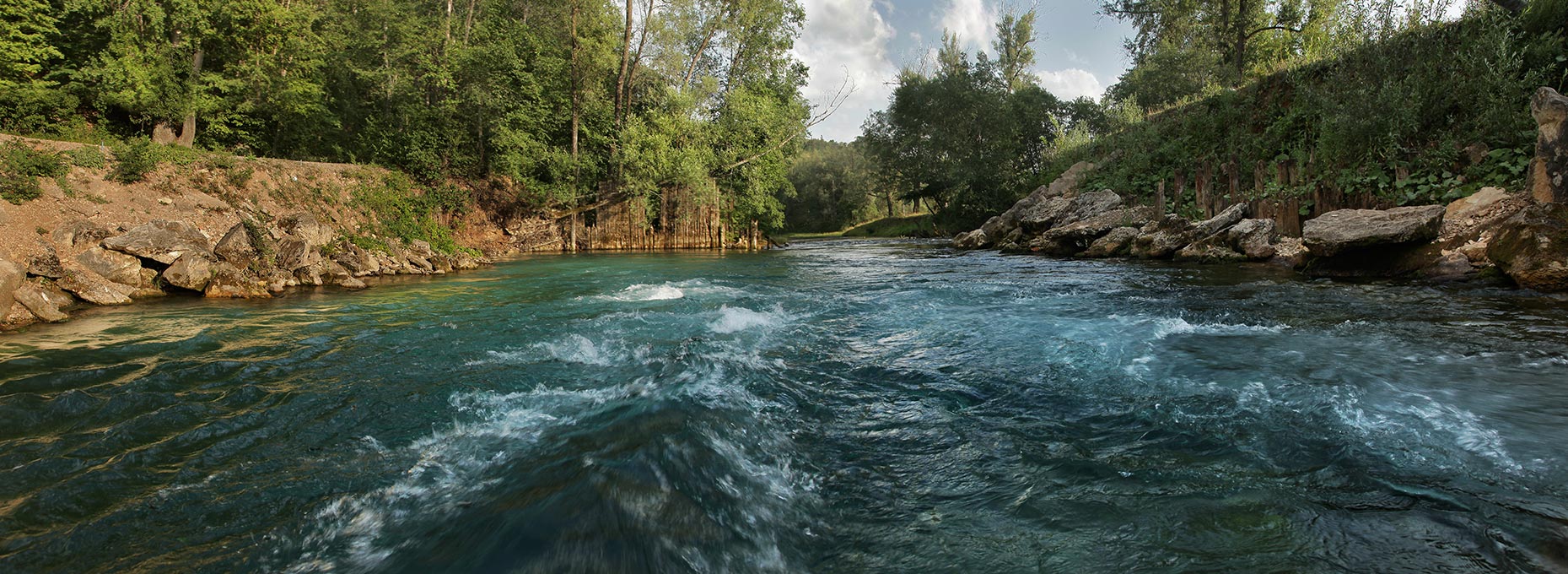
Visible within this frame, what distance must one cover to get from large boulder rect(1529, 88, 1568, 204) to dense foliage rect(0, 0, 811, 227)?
21.4m

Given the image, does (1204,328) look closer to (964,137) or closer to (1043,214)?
(1043,214)

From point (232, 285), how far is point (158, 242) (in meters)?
1.23

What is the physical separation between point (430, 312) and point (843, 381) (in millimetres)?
6647

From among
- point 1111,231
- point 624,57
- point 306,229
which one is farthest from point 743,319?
point 624,57

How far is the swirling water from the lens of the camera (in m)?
2.37

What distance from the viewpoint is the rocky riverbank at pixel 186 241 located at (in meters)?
8.36

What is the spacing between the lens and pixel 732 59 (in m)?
29.4

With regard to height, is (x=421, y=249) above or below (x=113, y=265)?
above

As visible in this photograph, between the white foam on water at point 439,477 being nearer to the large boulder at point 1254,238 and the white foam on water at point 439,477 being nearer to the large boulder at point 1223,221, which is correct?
the large boulder at point 1254,238

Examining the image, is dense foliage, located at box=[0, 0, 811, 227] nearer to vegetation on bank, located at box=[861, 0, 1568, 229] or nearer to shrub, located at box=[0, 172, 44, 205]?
shrub, located at box=[0, 172, 44, 205]

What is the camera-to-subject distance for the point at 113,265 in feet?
29.8

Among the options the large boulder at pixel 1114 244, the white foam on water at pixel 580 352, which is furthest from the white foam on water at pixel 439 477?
the large boulder at pixel 1114 244

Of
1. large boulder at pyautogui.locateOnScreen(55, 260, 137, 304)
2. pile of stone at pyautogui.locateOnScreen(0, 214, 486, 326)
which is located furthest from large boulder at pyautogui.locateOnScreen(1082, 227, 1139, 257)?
large boulder at pyautogui.locateOnScreen(55, 260, 137, 304)

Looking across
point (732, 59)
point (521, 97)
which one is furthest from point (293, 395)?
point (732, 59)
